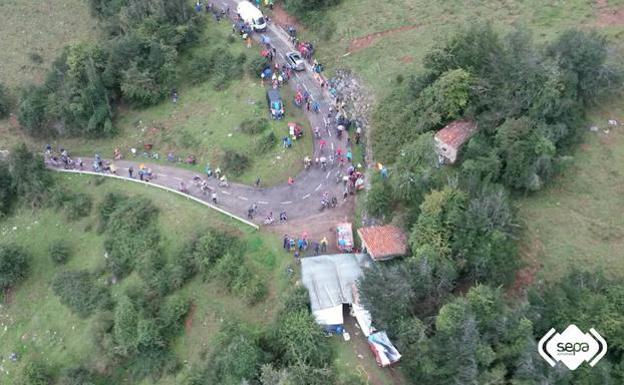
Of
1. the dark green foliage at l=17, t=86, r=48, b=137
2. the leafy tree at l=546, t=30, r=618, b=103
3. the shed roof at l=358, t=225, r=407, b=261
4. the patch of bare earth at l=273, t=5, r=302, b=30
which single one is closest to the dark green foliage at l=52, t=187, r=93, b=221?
the dark green foliage at l=17, t=86, r=48, b=137

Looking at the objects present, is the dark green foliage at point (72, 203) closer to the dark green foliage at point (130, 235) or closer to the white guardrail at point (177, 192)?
the white guardrail at point (177, 192)

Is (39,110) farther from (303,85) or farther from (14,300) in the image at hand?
(303,85)

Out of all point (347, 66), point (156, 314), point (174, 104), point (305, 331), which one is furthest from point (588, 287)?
point (174, 104)

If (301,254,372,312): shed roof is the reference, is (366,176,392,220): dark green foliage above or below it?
above

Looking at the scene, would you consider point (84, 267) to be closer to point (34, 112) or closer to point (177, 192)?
point (177, 192)

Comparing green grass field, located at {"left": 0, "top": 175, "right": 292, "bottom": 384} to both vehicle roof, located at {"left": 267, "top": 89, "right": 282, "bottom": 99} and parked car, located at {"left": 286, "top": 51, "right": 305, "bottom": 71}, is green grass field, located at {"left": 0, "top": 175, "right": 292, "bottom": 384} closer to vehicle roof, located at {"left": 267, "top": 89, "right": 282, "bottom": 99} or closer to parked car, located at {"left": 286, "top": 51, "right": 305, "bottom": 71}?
vehicle roof, located at {"left": 267, "top": 89, "right": 282, "bottom": 99}

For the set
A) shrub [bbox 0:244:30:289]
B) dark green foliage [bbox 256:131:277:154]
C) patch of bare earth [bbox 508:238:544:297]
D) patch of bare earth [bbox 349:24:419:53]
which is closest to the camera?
patch of bare earth [bbox 508:238:544:297]
